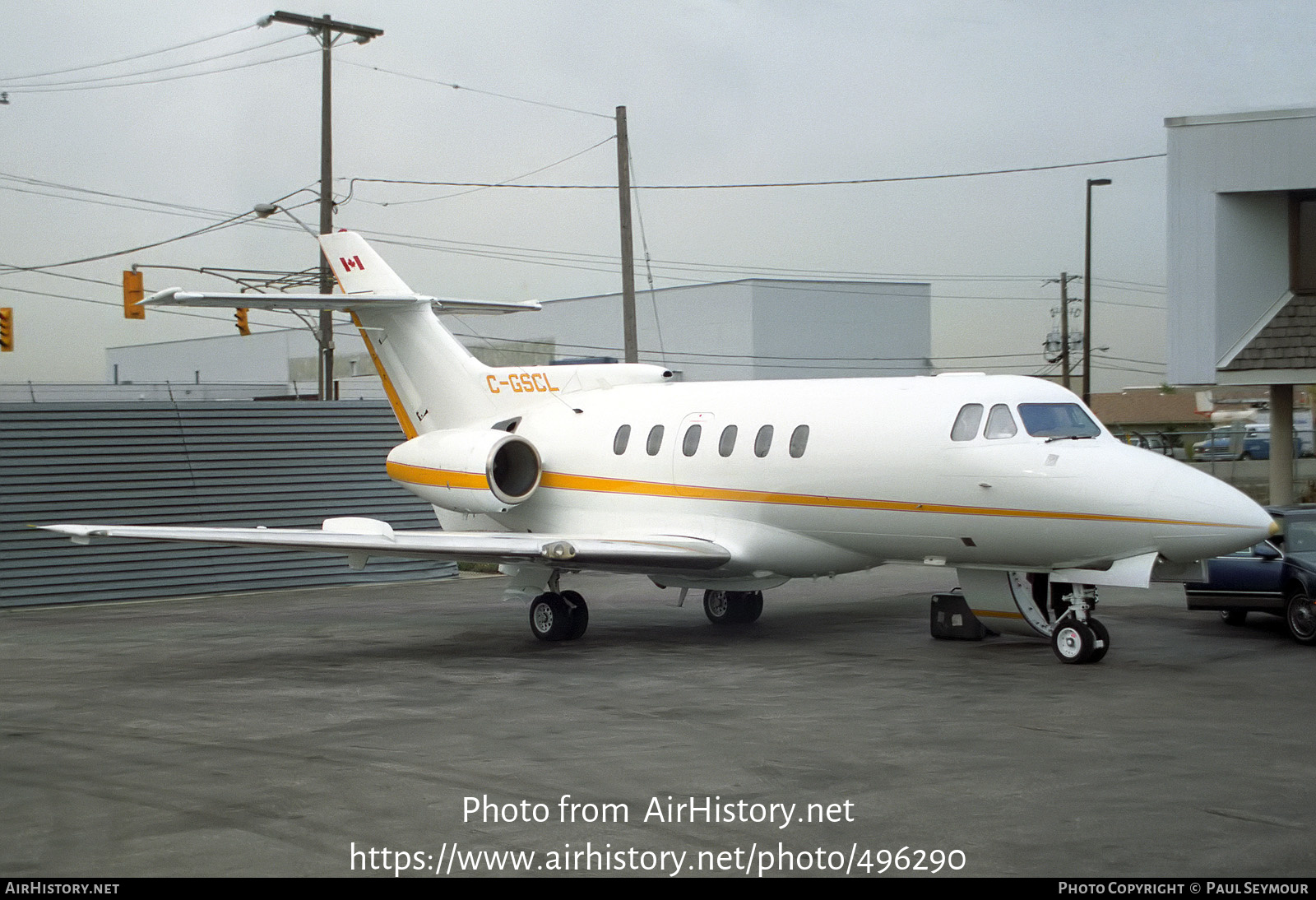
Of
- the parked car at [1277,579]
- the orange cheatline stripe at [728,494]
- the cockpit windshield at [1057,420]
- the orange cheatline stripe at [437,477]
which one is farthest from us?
the orange cheatline stripe at [437,477]

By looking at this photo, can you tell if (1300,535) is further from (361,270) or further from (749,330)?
(749,330)

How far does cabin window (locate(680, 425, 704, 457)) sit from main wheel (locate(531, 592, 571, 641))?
225 centimetres

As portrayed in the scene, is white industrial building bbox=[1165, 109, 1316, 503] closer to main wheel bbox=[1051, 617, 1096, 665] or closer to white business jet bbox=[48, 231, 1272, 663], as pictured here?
white business jet bbox=[48, 231, 1272, 663]

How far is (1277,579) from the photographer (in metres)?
14.9

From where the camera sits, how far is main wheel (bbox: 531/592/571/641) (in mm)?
16000

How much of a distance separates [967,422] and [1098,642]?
2474 mm

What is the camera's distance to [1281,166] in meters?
23.7

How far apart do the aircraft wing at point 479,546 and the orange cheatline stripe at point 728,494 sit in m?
0.71

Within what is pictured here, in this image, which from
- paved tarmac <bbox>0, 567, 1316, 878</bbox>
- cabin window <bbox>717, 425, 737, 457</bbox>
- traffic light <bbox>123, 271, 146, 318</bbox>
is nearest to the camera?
paved tarmac <bbox>0, 567, 1316, 878</bbox>

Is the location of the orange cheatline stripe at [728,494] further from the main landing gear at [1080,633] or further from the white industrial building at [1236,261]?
the white industrial building at [1236,261]

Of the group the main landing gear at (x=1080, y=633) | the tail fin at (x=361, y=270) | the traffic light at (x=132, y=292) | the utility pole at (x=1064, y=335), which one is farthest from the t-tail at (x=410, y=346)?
the utility pole at (x=1064, y=335)

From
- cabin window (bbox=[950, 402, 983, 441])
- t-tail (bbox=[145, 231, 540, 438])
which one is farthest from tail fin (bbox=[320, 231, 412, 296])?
cabin window (bbox=[950, 402, 983, 441])

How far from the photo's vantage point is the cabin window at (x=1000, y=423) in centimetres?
1363

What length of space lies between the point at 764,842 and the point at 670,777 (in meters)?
1.69
